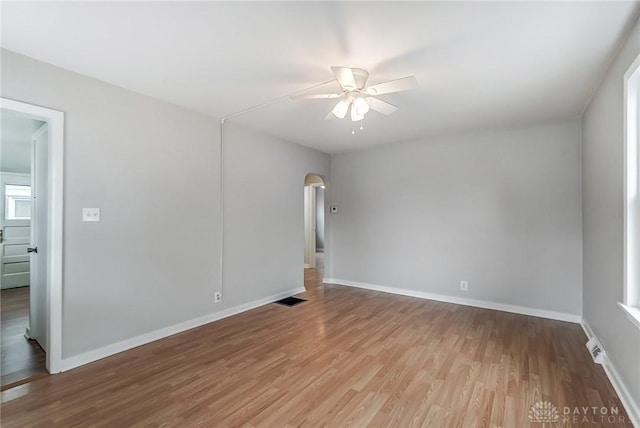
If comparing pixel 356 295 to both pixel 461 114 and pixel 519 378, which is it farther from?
pixel 461 114

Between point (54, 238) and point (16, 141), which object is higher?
point (16, 141)

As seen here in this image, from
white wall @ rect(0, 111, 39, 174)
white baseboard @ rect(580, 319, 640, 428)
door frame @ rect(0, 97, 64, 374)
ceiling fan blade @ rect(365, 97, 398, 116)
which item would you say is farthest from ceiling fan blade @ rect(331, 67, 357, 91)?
white baseboard @ rect(580, 319, 640, 428)

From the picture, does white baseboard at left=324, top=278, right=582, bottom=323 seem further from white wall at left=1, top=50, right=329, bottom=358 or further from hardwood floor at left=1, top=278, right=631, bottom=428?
white wall at left=1, top=50, right=329, bottom=358

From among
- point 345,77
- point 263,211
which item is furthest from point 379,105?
point 263,211

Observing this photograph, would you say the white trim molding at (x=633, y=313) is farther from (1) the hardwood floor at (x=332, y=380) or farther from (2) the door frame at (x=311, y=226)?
(2) the door frame at (x=311, y=226)

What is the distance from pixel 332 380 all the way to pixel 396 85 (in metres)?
2.33

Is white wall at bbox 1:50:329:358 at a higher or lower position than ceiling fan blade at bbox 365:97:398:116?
lower

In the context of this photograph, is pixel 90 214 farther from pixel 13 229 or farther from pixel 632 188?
pixel 13 229

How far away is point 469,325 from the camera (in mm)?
3348

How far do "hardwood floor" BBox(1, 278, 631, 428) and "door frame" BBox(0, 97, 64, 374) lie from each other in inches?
10.0

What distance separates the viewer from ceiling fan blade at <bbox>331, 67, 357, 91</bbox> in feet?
6.56

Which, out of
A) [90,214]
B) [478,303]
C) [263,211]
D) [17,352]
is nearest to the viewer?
[90,214]

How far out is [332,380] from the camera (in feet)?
7.22

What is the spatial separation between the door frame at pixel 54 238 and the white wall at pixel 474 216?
4.04m
